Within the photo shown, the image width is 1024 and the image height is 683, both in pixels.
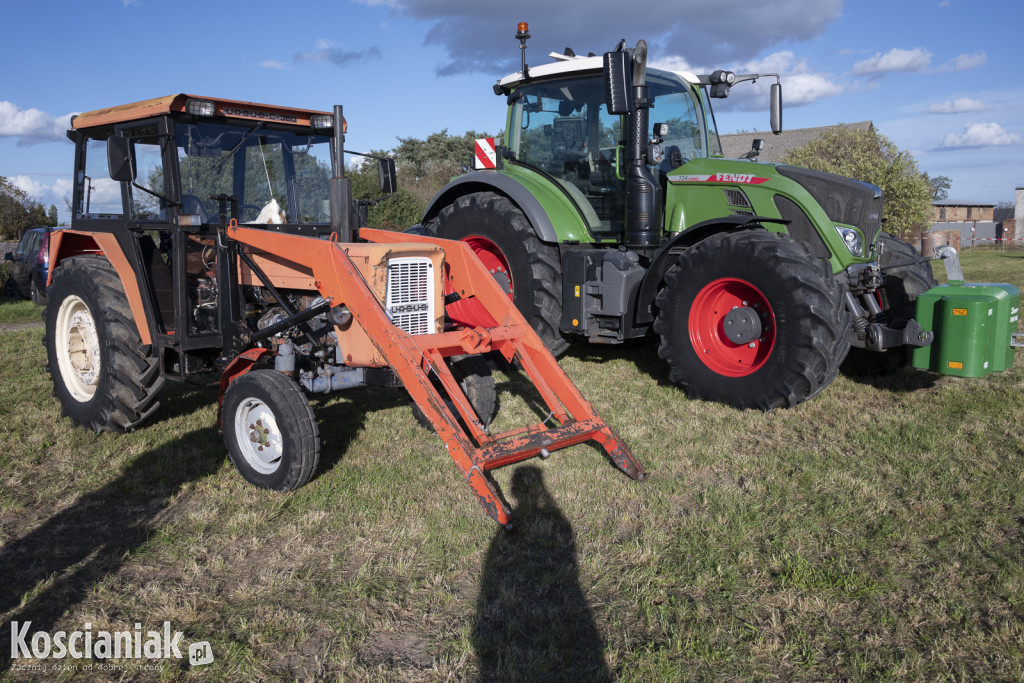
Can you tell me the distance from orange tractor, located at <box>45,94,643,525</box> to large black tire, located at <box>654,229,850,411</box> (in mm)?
1246

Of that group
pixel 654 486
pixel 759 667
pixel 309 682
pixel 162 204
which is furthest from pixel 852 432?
pixel 162 204

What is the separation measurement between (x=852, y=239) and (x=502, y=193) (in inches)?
118

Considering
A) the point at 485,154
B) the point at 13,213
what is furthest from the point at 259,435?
the point at 13,213

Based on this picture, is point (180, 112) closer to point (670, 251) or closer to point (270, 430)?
point (270, 430)

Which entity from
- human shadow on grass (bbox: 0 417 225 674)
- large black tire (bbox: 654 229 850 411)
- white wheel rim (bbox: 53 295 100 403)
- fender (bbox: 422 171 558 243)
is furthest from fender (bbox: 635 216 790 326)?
white wheel rim (bbox: 53 295 100 403)

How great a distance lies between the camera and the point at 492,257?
23.1 feet

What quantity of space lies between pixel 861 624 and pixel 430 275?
9.79 feet

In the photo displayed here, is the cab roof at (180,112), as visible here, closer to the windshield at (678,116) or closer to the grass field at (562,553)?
the grass field at (562,553)

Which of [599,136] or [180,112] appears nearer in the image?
[180,112]

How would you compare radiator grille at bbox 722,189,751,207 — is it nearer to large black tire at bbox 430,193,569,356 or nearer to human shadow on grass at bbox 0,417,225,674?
large black tire at bbox 430,193,569,356

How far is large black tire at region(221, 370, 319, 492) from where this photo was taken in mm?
4023

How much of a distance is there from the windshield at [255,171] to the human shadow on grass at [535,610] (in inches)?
107

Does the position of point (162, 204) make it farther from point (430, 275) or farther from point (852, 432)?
point (852, 432)

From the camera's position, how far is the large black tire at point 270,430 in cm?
402
